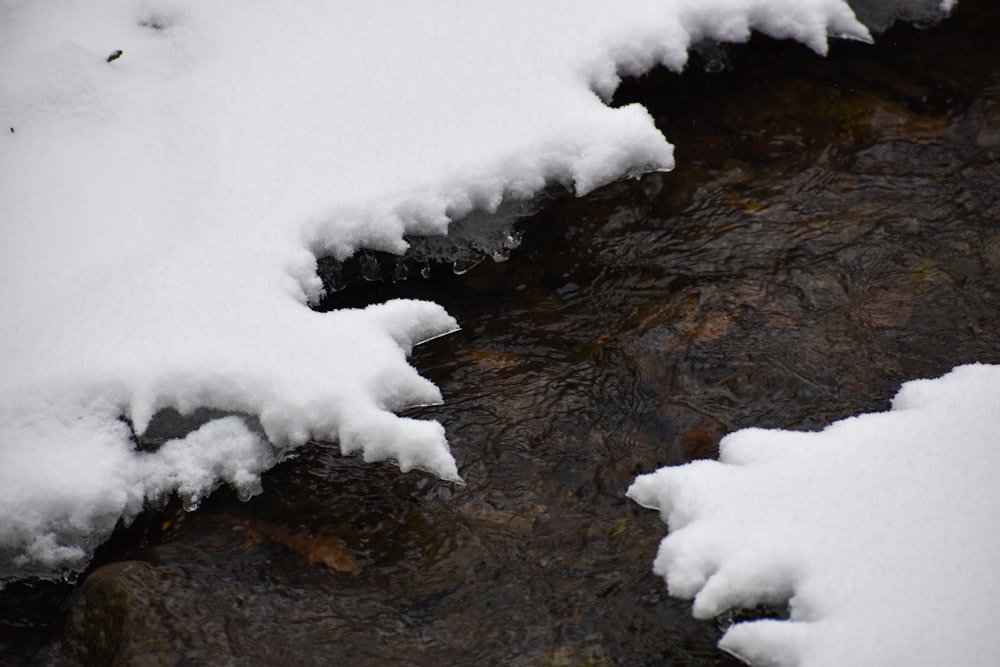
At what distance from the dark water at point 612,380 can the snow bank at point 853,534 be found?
9.2 inches

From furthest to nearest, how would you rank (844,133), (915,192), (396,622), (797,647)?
(844,133)
(915,192)
(396,622)
(797,647)

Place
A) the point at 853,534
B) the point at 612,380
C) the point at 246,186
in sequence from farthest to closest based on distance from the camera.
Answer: the point at 246,186
the point at 612,380
the point at 853,534

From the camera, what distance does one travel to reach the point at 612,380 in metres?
3.62

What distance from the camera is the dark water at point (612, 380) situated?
9.43 ft

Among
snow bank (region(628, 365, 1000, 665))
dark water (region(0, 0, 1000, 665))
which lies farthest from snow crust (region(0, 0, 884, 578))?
snow bank (region(628, 365, 1000, 665))

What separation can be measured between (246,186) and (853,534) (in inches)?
121

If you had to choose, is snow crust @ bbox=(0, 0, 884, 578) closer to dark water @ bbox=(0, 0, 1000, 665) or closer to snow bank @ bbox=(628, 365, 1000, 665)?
dark water @ bbox=(0, 0, 1000, 665)

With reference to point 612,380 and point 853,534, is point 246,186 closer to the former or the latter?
point 612,380

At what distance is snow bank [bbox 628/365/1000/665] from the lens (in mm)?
2500

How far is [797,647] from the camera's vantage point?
2514mm

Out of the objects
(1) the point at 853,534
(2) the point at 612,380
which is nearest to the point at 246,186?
(2) the point at 612,380

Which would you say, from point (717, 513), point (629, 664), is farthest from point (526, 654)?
point (717, 513)

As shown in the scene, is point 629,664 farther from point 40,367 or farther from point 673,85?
point 673,85

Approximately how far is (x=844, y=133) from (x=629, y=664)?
3287 millimetres
